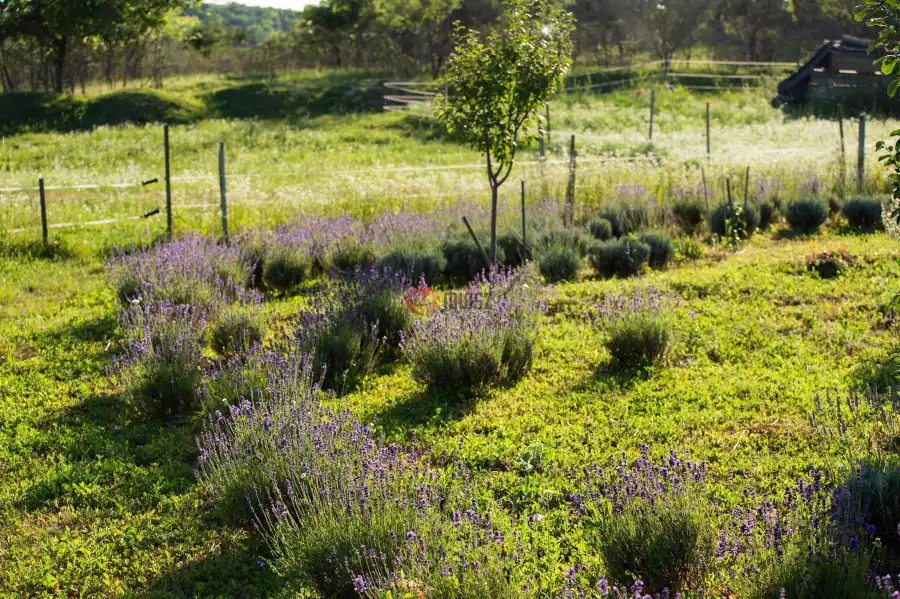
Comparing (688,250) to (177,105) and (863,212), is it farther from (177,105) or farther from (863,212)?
(177,105)

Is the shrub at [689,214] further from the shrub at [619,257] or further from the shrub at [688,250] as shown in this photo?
the shrub at [619,257]

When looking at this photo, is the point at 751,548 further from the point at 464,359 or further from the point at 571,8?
the point at 571,8

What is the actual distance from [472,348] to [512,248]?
456cm

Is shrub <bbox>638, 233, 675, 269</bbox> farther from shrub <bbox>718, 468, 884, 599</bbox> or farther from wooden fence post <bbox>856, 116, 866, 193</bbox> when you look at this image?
shrub <bbox>718, 468, 884, 599</bbox>


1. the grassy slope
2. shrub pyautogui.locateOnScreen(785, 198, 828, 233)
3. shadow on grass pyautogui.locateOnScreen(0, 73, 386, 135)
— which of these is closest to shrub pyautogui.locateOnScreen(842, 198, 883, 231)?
shrub pyautogui.locateOnScreen(785, 198, 828, 233)

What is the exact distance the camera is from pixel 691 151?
60.3 ft

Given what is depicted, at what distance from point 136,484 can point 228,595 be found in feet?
4.57

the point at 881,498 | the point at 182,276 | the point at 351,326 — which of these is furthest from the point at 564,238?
the point at 881,498

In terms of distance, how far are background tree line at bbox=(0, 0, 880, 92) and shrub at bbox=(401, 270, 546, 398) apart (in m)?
32.7

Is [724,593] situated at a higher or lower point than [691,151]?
lower

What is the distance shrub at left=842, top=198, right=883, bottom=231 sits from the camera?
1173cm

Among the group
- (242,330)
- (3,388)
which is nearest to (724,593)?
(242,330)

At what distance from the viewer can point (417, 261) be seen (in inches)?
372

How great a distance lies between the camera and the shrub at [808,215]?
11805 mm
